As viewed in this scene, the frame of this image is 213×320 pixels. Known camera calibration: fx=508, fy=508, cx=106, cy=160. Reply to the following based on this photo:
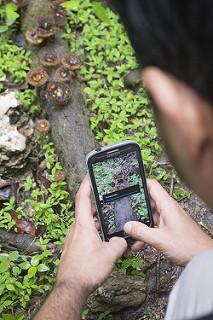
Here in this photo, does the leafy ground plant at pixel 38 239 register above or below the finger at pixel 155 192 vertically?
below

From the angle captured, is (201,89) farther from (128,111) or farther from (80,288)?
(128,111)

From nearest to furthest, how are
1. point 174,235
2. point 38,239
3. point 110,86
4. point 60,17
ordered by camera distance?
point 174,235
point 38,239
point 110,86
point 60,17

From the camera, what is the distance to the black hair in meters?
0.98

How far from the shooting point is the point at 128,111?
12.3ft

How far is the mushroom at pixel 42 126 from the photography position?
3.69 meters

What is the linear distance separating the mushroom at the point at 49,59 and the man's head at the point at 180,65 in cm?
273

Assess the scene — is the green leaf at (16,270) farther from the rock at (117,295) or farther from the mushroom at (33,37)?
the mushroom at (33,37)

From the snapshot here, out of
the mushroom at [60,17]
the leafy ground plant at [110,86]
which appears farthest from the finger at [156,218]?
the mushroom at [60,17]

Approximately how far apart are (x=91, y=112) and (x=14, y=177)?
755mm

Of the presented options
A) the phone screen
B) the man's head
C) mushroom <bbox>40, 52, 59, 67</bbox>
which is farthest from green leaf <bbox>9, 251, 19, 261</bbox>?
the man's head

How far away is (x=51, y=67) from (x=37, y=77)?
0.46ft

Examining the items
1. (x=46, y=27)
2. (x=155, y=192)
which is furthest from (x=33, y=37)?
(x=155, y=192)

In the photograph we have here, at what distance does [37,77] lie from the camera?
3844 mm

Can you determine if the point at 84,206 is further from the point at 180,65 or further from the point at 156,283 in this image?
the point at 180,65
